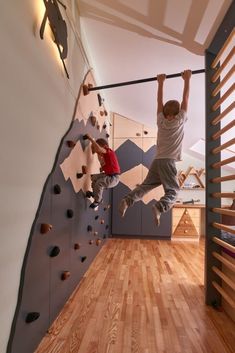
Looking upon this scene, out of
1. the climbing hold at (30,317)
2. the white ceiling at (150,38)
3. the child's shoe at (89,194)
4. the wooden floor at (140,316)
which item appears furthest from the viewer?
the child's shoe at (89,194)

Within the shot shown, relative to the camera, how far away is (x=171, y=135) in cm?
202

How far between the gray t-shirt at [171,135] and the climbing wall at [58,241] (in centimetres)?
71

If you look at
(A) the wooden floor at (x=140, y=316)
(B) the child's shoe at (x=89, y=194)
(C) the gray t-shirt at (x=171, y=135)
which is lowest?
(A) the wooden floor at (x=140, y=316)

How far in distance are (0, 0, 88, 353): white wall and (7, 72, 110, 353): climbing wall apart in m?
0.09

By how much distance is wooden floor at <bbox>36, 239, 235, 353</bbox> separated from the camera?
1.42m

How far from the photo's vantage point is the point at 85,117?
2500 millimetres

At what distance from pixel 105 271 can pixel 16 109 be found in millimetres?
2096

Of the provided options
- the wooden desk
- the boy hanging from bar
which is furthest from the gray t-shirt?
the wooden desk

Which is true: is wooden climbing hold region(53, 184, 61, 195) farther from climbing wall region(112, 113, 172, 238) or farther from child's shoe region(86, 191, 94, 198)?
climbing wall region(112, 113, 172, 238)

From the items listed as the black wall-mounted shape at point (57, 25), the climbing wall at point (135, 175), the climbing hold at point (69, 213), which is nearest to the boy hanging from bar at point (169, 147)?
the climbing hold at point (69, 213)

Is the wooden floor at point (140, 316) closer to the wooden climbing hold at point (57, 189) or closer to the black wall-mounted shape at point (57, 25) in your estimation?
the wooden climbing hold at point (57, 189)

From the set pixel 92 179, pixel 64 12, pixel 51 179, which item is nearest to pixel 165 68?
pixel 64 12

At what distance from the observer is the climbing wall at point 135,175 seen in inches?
181

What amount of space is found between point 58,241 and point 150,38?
1891 mm
